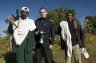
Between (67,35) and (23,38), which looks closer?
(23,38)

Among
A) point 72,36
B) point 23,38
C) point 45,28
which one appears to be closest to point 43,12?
point 45,28

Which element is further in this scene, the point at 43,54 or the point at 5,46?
the point at 5,46

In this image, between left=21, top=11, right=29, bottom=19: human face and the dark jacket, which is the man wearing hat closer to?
left=21, top=11, right=29, bottom=19: human face

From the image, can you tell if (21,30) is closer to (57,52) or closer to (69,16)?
(69,16)

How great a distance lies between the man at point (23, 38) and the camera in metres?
9.70

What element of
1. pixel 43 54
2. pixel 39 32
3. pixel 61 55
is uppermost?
pixel 39 32

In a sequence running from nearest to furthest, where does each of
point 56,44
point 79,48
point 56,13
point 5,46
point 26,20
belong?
point 26,20
point 79,48
point 5,46
point 56,44
point 56,13

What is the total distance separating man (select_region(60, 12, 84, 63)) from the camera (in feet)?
33.4

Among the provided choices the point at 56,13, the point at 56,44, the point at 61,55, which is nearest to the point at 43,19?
the point at 61,55

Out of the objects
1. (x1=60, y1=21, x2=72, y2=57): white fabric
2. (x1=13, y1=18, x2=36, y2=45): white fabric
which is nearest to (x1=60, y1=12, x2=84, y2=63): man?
(x1=60, y1=21, x2=72, y2=57): white fabric

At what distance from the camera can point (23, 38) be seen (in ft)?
32.0

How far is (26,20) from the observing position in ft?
32.0

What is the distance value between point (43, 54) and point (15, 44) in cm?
92

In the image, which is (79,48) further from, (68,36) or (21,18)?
(21,18)
